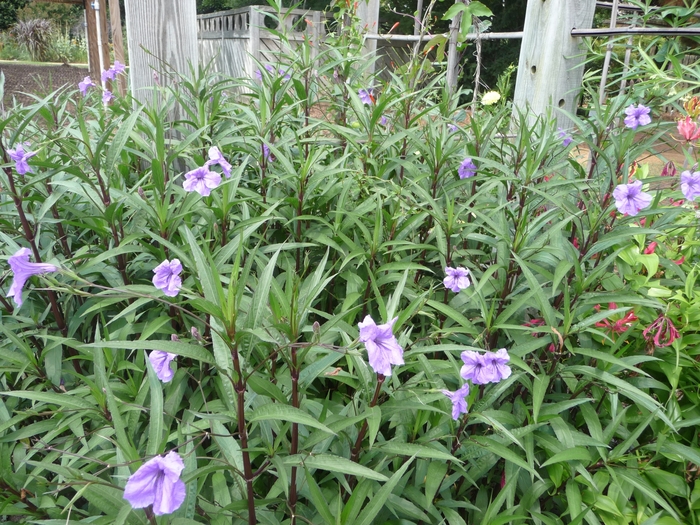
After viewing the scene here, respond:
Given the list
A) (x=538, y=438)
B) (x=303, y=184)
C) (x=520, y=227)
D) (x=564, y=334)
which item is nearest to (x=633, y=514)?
(x=538, y=438)

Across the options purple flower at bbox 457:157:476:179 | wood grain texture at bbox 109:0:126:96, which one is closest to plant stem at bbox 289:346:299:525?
purple flower at bbox 457:157:476:179

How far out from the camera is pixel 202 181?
1.26 metres

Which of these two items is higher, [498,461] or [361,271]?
[361,271]

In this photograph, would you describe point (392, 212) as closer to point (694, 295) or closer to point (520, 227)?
point (520, 227)

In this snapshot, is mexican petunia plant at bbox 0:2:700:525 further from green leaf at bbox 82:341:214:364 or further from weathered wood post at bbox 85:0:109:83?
weathered wood post at bbox 85:0:109:83

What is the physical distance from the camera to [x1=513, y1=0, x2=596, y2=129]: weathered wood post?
2.13 meters

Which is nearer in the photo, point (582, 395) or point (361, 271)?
point (582, 395)

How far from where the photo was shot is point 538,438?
3.78 ft

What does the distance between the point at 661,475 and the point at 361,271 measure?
33.6 inches

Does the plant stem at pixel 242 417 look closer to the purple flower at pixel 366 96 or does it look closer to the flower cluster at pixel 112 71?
the purple flower at pixel 366 96

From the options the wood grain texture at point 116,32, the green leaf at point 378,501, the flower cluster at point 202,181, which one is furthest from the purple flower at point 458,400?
the wood grain texture at point 116,32

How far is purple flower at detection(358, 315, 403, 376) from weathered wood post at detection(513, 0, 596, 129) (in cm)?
165

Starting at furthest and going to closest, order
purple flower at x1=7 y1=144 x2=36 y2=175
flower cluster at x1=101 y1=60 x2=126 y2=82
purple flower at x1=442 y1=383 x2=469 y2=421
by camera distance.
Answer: flower cluster at x1=101 y1=60 x2=126 y2=82, purple flower at x1=7 y1=144 x2=36 y2=175, purple flower at x1=442 y1=383 x2=469 y2=421

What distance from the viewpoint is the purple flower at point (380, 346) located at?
2.42 feet
